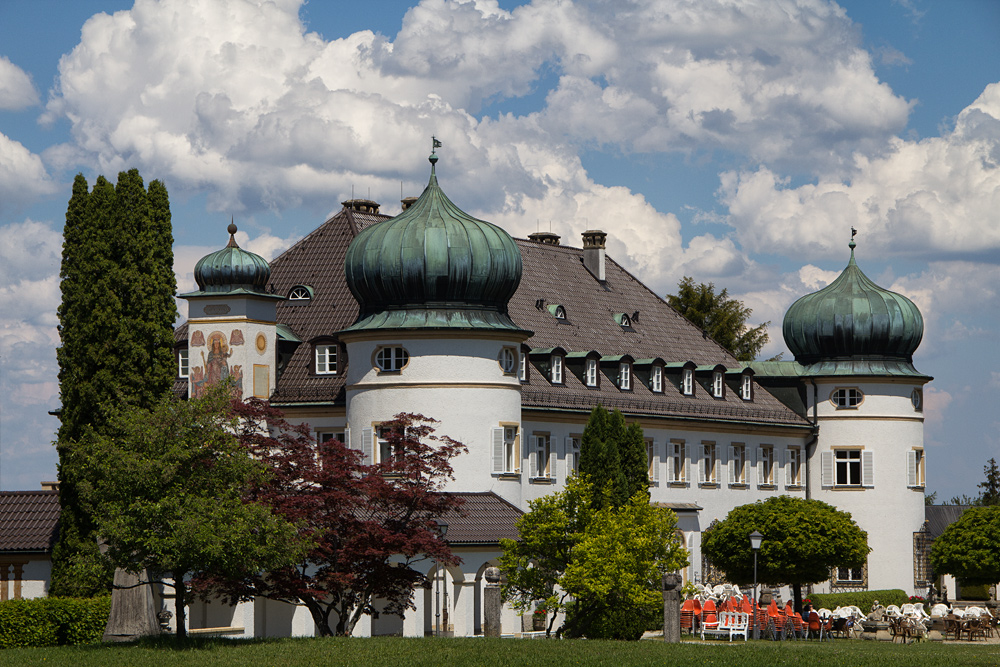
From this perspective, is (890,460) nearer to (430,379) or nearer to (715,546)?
(715,546)

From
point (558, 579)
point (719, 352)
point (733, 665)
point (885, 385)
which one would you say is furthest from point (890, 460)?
point (733, 665)

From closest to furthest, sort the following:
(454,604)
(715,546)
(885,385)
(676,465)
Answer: (454,604) → (715,546) → (676,465) → (885,385)

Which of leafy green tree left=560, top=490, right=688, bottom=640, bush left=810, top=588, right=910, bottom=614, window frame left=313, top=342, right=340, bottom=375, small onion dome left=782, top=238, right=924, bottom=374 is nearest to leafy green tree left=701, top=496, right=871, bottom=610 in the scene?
bush left=810, top=588, right=910, bottom=614

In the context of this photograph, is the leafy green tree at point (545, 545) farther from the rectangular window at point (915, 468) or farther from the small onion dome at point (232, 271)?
the rectangular window at point (915, 468)

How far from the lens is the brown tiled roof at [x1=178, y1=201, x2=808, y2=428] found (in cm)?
5466

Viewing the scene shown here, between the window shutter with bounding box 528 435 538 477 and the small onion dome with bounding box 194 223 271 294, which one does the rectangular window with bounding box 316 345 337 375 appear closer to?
the small onion dome with bounding box 194 223 271 294

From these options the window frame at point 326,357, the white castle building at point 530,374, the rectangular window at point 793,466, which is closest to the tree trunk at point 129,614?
the white castle building at point 530,374

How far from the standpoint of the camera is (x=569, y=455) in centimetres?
5750

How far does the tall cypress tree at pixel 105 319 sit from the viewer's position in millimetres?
41406

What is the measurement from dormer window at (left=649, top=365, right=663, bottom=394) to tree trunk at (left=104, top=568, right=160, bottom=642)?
25263mm

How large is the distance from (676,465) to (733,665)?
3026 cm

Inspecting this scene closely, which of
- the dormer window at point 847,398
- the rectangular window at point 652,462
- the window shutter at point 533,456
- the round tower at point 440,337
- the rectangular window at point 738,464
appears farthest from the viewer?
the dormer window at point 847,398

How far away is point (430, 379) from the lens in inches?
1976

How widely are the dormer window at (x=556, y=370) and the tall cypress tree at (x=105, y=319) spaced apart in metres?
17.3
